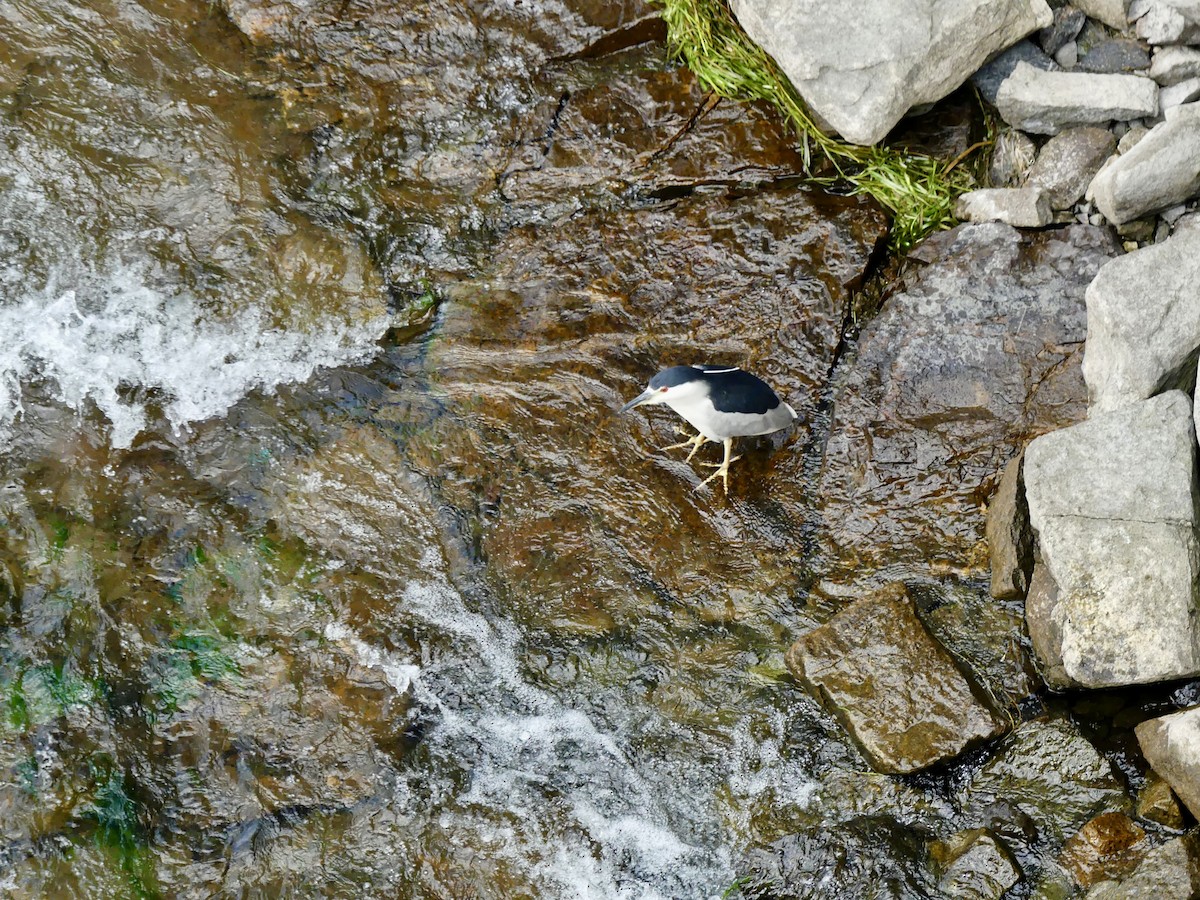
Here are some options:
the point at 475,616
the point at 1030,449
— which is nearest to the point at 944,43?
the point at 1030,449

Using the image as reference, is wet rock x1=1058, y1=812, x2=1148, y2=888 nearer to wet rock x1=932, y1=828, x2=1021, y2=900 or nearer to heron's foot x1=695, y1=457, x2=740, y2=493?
wet rock x1=932, y1=828, x2=1021, y2=900

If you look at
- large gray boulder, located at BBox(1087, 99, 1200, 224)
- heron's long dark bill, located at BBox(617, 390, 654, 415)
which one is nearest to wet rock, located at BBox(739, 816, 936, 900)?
heron's long dark bill, located at BBox(617, 390, 654, 415)

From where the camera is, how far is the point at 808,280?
5.01 metres

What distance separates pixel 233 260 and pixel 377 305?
846 mm

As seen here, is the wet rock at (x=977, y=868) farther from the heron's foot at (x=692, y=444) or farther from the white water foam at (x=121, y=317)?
the white water foam at (x=121, y=317)

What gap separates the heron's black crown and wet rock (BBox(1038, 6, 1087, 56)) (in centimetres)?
246

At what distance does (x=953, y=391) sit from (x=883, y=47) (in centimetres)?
176

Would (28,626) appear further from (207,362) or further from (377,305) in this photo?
(377,305)

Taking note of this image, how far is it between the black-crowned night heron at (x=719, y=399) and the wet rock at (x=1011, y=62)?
7.00 feet

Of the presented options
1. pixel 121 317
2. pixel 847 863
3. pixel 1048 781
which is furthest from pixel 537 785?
pixel 121 317

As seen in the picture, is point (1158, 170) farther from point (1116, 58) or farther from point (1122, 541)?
point (1122, 541)

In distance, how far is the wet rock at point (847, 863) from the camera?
389 cm

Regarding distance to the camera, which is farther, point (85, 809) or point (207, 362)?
point (207, 362)

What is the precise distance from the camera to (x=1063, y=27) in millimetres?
4871
